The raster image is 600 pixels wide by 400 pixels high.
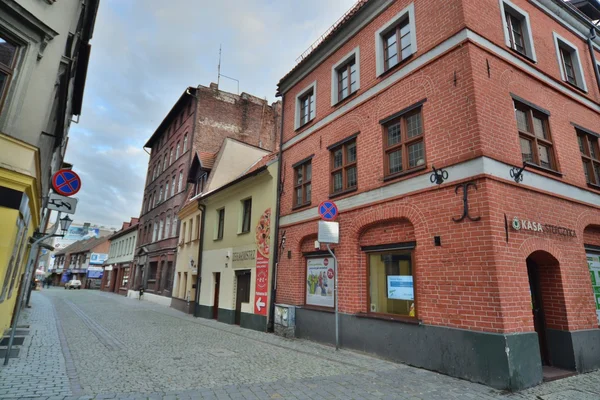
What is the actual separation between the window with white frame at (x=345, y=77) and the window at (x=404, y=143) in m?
2.28

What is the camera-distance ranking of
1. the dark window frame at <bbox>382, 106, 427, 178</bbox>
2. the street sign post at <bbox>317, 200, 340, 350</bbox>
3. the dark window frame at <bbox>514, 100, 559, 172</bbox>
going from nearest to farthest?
the dark window frame at <bbox>514, 100, 559, 172</bbox> < the dark window frame at <bbox>382, 106, 427, 178</bbox> < the street sign post at <bbox>317, 200, 340, 350</bbox>

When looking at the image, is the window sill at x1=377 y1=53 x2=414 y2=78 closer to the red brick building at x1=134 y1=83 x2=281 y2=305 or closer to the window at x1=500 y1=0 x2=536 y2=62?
the window at x1=500 y1=0 x2=536 y2=62

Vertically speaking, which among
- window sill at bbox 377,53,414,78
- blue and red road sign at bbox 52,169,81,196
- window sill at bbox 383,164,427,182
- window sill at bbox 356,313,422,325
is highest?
window sill at bbox 377,53,414,78

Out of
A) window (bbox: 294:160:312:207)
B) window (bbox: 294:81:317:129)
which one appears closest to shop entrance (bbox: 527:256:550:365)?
window (bbox: 294:160:312:207)

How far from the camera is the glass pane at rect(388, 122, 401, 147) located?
8742mm

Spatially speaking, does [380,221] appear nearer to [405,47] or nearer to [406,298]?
[406,298]

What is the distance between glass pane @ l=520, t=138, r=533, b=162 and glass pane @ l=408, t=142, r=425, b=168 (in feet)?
7.07

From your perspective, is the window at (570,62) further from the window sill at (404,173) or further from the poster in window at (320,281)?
the poster in window at (320,281)

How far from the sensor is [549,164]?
321 inches

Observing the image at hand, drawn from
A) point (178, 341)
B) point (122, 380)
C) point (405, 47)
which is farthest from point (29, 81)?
point (405, 47)

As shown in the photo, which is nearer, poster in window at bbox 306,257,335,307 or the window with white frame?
poster in window at bbox 306,257,335,307

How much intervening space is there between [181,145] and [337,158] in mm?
21587

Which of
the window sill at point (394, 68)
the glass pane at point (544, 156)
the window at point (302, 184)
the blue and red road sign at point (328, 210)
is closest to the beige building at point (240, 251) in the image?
the window at point (302, 184)

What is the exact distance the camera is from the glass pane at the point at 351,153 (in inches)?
401
